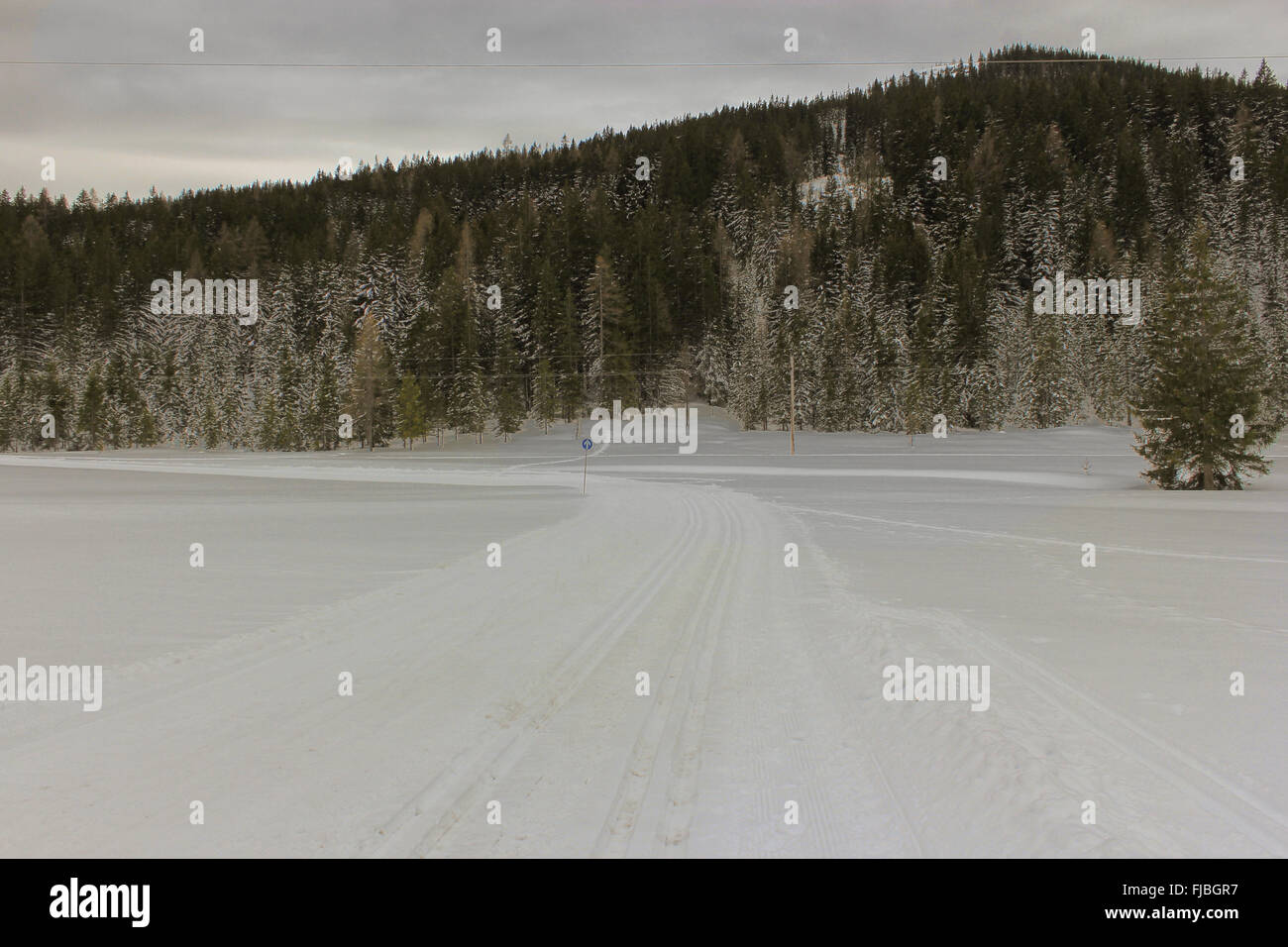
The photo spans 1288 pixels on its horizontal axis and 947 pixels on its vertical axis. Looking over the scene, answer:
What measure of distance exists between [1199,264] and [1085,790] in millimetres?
33098

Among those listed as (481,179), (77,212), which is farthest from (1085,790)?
(77,212)

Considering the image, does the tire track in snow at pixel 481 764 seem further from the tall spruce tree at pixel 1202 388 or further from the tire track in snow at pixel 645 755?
the tall spruce tree at pixel 1202 388

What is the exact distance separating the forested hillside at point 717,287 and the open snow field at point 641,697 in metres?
56.1

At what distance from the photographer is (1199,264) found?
1153 inches

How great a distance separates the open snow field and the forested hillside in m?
56.1

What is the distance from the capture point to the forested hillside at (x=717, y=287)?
252 ft

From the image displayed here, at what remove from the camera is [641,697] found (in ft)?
20.1

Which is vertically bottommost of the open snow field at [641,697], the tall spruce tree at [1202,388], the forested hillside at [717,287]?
the open snow field at [641,697]

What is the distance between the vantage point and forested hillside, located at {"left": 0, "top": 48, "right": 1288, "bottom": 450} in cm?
7694

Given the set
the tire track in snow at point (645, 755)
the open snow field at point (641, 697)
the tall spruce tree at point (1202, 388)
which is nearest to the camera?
the tire track in snow at point (645, 755)

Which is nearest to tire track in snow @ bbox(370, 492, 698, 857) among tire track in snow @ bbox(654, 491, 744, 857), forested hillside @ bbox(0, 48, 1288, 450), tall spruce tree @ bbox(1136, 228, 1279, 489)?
tire track in snow @ bbox(654, 491, 744, 857)

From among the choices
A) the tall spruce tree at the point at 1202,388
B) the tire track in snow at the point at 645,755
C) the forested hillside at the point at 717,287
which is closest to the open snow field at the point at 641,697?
the tire track in snow at the point at 645,755

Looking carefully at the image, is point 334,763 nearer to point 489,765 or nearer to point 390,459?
point 489,765
